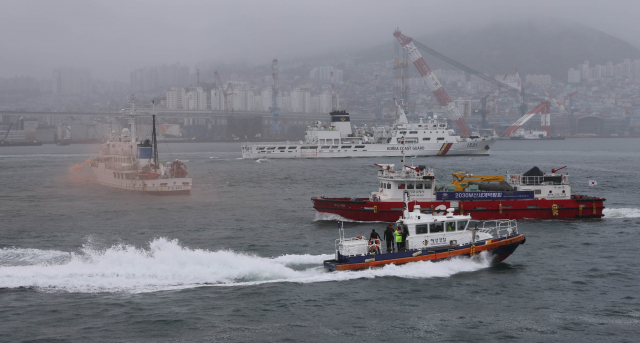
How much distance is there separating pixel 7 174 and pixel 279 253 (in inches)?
3019

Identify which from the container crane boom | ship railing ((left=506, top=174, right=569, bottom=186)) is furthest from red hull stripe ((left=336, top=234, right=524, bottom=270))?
the container crane boom

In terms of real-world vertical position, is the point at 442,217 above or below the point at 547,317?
above

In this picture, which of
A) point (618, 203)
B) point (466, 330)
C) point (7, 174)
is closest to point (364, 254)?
point (466, 330)

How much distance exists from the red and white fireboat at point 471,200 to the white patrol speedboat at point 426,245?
1209cm

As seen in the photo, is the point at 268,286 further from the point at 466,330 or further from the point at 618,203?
the point at 618,203

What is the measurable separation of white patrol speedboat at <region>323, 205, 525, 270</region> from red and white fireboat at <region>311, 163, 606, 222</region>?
12085 mm

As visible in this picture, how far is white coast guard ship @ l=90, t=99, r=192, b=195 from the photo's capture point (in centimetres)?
6394

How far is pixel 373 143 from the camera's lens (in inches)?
4801

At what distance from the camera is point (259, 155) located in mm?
125250

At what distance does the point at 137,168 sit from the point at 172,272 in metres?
44.3

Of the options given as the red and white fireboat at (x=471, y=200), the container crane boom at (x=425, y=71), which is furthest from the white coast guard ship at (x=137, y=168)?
Answer: the container crane boom at (x=425, y=71)

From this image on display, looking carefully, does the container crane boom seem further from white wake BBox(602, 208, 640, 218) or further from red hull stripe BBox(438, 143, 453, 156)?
white wake BBox(602, 208, 640, 218)

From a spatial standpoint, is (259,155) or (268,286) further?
(259,155)

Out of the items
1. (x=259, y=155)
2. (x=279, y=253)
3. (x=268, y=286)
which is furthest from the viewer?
(x=259, y=155)
